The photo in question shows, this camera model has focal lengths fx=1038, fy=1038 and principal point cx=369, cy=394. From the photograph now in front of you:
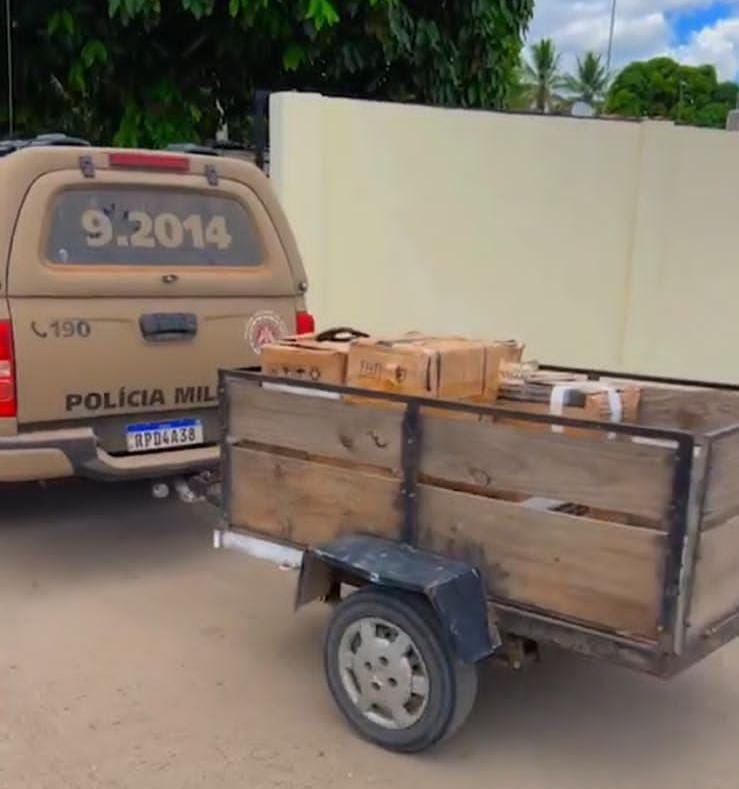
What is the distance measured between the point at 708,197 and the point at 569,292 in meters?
1.45

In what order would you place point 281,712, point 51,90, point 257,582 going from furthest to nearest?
point 51,90, point 257,582, point 281,712

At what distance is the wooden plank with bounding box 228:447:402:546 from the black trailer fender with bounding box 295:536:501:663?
9 cm

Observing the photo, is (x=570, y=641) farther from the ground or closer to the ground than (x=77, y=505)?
farther from the ground

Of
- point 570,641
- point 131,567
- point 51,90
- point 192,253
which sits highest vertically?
point 51,90

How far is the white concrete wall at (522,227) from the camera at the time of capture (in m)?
7.71

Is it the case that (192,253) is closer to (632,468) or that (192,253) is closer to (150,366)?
(150,366)

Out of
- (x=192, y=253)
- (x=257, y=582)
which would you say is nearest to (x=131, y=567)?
(x=257, y=582)

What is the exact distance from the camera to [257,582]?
499 cm

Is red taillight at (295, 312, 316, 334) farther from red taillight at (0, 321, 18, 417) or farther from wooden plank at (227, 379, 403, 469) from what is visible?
wooden plank at (227, 379, 403, 469)

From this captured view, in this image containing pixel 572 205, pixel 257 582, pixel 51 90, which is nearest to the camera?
pixel 257 582

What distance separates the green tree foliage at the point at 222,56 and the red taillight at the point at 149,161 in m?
3.29

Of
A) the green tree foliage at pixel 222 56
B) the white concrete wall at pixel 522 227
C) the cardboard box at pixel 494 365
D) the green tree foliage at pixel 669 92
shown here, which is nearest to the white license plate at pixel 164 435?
the cardboard box at pixel 494 365

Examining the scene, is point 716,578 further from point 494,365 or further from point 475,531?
point 494,365

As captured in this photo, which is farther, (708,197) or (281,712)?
(708,197)
